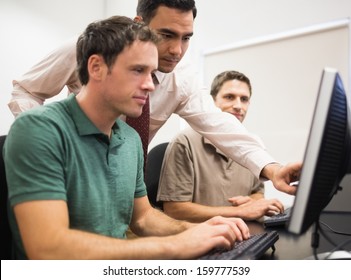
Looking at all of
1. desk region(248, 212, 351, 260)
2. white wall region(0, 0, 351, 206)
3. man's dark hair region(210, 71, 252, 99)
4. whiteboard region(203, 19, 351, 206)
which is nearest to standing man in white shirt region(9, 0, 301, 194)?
desk region(248, 212, 351, 260)

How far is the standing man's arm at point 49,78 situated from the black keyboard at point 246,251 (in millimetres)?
864

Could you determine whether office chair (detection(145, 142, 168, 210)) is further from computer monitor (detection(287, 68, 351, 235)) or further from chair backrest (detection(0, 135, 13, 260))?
computer monitor (detection(287, 68, 351, 235))

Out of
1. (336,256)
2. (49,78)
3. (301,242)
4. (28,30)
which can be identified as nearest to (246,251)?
(336,256)

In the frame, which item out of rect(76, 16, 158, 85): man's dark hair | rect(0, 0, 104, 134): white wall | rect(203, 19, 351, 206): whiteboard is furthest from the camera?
rect(0, 0, 104, 134): white wall

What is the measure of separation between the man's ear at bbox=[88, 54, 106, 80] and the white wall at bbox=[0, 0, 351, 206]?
6.87 ft

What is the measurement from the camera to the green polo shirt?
677mm

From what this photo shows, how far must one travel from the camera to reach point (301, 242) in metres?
0.91

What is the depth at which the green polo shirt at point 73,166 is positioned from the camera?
26.6 inches

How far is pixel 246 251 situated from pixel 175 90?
889mm

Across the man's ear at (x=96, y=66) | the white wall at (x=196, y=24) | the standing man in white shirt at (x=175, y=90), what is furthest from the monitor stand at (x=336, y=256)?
the white wall at (x=196, y=24)

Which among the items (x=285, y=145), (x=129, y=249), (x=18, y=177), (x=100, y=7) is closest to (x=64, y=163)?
(x=18, y=177)

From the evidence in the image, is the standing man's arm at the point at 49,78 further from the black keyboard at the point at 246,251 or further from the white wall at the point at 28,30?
the white wall at the point at 28,30

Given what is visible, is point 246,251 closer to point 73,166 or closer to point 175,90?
point 73,166
